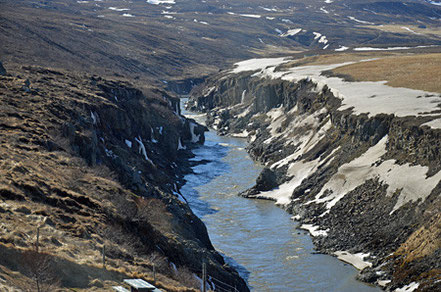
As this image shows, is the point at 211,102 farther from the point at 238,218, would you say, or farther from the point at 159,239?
the point at 159,239

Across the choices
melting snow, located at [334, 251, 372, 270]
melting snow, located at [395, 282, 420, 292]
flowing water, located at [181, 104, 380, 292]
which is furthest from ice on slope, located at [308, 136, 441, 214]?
melting snow, located at [395, 282, 420, 292]

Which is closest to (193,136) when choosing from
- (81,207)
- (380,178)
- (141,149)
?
(141,149)

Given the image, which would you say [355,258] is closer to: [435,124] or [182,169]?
[435,124]

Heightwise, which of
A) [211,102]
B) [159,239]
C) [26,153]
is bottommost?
[211,102]

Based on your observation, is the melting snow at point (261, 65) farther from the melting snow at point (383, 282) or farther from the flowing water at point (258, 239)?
the melting snow at point (383, 282)

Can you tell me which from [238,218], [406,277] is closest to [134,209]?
[406,277]
